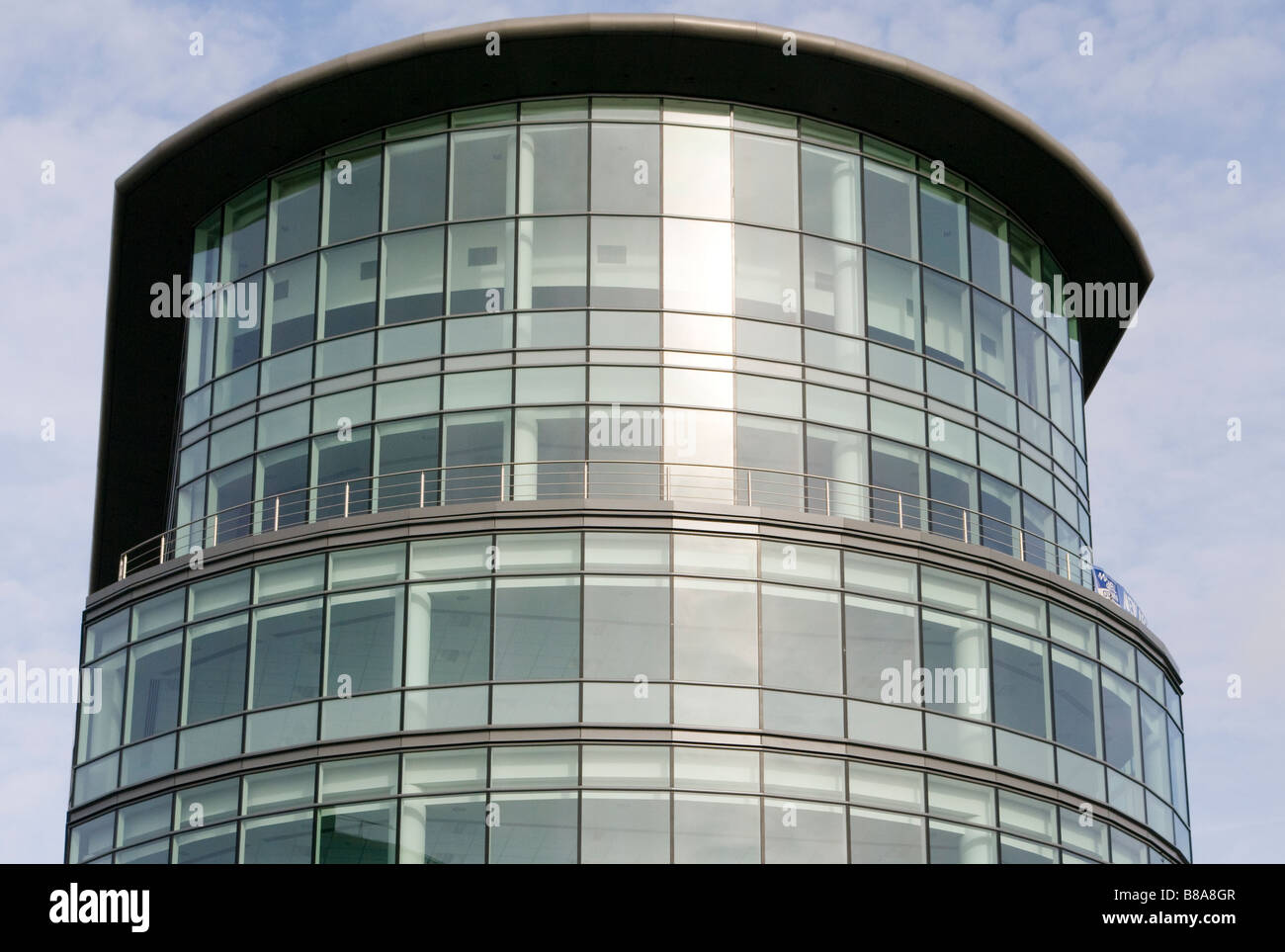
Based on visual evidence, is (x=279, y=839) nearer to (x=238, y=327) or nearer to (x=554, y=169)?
(x=238, y=327)

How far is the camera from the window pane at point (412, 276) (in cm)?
3603

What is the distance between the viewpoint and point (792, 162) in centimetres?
3722

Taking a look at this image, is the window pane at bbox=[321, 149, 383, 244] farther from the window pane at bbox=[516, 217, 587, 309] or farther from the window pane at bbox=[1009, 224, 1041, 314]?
the window pane at bbox=[1009, 224, 1041, 314]

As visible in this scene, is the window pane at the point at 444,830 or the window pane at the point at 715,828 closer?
the window pane at the point at 715,828

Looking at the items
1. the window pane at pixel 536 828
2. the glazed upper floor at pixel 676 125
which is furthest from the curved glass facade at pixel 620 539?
the glazed upper floor at pixel 676 125

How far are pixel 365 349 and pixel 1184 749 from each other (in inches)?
696

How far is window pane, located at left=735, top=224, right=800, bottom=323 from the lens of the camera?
35.8m

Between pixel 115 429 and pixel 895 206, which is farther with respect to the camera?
pixel 115 429

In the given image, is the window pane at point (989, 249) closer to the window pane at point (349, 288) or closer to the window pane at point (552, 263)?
the window pane at point (552, 263)

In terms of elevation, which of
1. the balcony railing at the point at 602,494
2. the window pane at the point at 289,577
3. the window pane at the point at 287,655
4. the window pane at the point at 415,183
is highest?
the window pane at the point at 415,183

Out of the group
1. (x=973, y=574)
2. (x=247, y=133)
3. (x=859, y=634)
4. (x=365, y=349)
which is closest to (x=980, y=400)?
(x=973, y=574)

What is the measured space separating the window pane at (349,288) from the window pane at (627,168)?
174 inches
